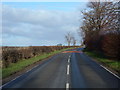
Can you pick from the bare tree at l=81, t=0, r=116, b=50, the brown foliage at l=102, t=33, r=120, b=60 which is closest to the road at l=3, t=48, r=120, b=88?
the brown foliage at l=102, t=33, r=120, b=60

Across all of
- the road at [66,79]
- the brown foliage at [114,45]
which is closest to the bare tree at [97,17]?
the brown foliage at [114,45]

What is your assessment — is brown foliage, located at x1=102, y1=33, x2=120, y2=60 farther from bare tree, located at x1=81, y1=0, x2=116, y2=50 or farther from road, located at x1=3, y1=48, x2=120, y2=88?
bare tree, located at x1=81, y1=0, x2=116, y2=50

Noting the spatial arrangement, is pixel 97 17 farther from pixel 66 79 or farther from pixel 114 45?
pixel 66 79

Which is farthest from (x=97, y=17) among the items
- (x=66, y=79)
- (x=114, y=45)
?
(x=66, y=79)

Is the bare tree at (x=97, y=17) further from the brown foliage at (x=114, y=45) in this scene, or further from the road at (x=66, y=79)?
the road at (x=66, y=79)

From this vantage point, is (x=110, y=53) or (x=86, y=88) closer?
(x=86, y=88)

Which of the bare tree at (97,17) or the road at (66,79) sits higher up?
the bare tree at (97,17)

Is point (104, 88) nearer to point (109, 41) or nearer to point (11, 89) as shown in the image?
point (11, 89)

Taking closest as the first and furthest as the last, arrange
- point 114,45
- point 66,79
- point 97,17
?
point 66,79, point 114,45, point 97,17

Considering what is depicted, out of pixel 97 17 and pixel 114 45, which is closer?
pixel 114 45

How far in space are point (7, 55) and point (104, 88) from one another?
14695mm

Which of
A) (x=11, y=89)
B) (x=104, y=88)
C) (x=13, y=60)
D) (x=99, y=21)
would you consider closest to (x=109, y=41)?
(x=13, y=60)

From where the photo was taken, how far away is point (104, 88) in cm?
852

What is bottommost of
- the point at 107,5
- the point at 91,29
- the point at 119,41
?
the point at 119,41
